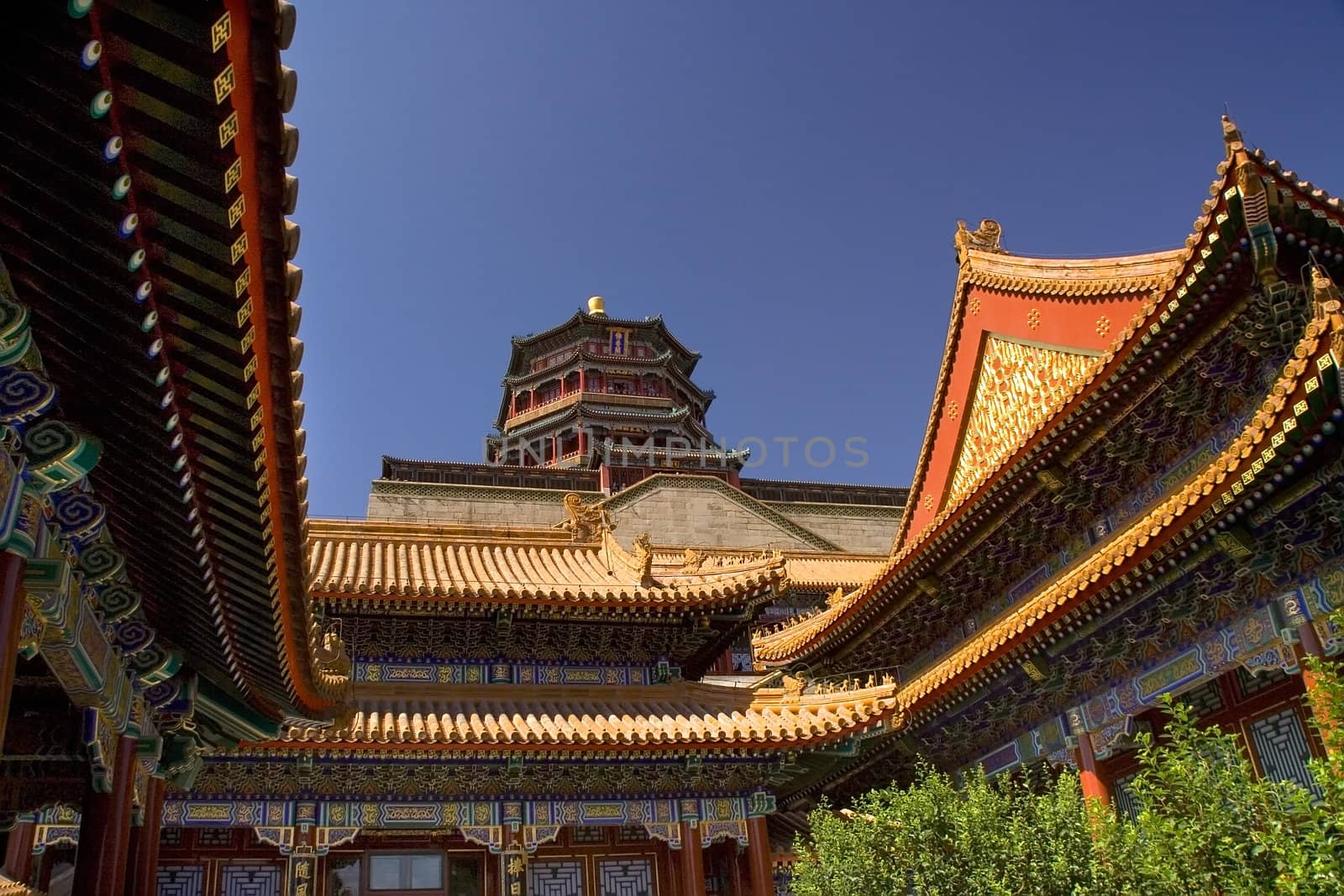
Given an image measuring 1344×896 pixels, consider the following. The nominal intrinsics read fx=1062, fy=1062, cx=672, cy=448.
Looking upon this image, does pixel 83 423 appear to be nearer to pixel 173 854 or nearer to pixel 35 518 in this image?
pixel 35 518

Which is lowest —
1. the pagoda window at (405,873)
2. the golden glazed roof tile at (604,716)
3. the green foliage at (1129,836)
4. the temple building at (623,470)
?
the green foliage at (1129,836)

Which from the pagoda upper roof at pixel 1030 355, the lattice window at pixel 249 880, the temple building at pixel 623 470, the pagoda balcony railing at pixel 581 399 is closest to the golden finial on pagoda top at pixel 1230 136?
the pagoda upper roof at pixel 1030 355

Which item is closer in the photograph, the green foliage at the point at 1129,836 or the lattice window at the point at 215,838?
the green foliage at the point at 1129,836

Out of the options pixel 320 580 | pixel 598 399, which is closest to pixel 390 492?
pixel 598 399

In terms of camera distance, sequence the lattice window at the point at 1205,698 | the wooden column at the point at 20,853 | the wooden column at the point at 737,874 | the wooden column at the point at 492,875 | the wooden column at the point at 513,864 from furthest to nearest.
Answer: the wooden column at the point at 737,874 < the wooden column at the point at 492,875 < the wooden column at the point at 513,864 < the wooden column at the point at 20,853 < the lattice window at the point at 1205,698

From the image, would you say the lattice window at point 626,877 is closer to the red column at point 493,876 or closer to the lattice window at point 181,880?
the red column at point 493,876

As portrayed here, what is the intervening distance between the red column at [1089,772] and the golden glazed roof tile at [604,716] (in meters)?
2.36

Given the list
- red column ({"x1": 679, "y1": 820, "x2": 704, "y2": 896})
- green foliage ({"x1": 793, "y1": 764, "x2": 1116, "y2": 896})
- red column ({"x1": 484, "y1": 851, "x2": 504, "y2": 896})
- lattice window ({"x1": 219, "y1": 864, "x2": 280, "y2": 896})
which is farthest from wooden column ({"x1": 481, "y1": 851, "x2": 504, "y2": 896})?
green foliage ({"x1": 793, "y1": 764, "x2": 1116, "y2": 896})

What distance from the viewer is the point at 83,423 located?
16.7 ft

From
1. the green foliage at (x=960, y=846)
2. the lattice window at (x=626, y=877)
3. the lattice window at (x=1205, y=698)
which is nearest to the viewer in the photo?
the green foliage at (x=960, y=846)

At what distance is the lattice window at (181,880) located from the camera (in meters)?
12.9

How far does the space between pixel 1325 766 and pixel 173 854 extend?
12559 mm

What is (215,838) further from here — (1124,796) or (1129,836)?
(1124,796)

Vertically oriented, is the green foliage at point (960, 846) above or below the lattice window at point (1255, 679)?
below
